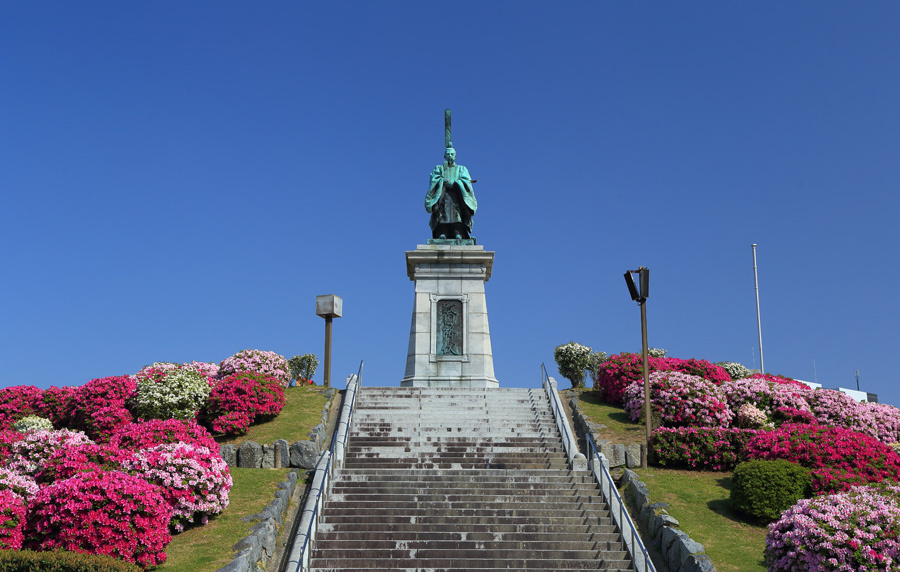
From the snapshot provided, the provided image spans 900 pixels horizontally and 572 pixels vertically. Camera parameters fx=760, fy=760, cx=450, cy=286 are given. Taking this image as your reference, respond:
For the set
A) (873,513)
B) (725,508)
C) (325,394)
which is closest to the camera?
(873,513)

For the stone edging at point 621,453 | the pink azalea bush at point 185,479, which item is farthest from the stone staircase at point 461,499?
the pink azalea bush at point 185,479

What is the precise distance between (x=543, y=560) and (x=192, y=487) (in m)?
6.91

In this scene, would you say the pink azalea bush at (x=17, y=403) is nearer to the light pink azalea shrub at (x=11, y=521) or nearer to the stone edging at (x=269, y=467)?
the stone edging at (x=269, y=467)

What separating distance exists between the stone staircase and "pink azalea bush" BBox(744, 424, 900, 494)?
4.45 m

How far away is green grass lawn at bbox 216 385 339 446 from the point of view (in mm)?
20297

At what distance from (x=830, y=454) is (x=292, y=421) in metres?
13.7

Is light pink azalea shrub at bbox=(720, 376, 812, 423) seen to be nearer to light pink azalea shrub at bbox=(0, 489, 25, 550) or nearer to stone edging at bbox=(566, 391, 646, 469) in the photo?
stone edging at bbox=(566, 391, 646, 469)

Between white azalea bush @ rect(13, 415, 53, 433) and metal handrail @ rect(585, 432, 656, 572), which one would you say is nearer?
metal handrail @ rect(585, 432, 656, 572)

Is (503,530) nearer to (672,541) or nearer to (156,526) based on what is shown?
(672,541)

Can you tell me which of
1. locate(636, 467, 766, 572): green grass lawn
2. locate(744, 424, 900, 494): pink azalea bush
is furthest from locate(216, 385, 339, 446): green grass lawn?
locate(744, 424, 900, 494): pink azalea bush

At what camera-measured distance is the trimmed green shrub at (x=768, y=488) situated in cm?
1509

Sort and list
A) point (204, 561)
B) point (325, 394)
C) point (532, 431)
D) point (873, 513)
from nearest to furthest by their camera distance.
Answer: point (873, 513), point (204, 561), point (532, 431), point (325, 394)

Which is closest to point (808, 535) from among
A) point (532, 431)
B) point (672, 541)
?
point (672, 541)

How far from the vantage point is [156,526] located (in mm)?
13328
